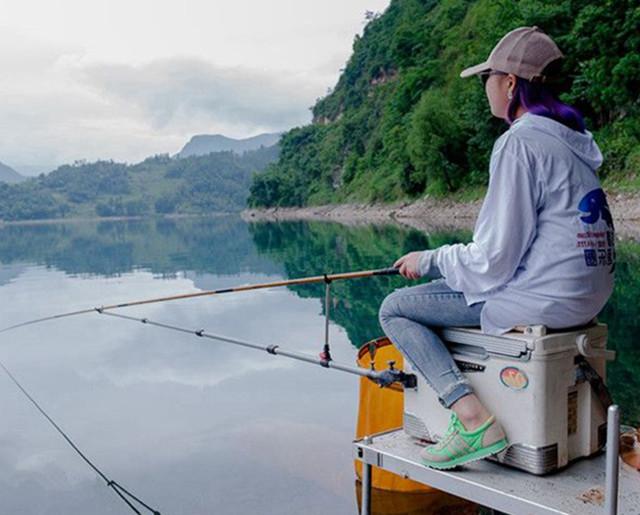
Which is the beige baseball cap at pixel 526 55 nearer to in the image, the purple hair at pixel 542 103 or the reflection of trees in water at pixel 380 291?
the purple hair at pixel 542 103

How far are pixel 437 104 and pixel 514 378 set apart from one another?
49.2 meters

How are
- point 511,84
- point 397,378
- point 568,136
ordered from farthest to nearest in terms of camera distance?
1. point 397,378
2. point 511,84
3. point 568,136

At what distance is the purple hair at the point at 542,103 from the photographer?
278 cm

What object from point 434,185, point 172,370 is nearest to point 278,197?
point 434,185

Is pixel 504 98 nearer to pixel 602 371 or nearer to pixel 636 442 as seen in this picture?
pixel 602 371

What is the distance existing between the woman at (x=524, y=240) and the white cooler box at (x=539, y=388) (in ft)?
0.19

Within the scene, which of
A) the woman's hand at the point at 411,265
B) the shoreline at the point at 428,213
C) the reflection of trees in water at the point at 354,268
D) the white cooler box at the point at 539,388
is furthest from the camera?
the shoreline at the point at 428,213

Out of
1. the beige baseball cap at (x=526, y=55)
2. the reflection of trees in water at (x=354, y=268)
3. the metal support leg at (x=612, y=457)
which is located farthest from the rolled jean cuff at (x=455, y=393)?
the reflection of trees in water at (x=354, y=268)

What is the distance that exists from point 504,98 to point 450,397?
4.07ft

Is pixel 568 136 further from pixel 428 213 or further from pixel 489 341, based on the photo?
pixel 428 213

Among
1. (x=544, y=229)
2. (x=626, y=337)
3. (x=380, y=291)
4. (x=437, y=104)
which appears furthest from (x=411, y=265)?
(x=437, y=104)

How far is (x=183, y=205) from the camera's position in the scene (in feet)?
625

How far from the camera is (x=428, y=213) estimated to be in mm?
49312

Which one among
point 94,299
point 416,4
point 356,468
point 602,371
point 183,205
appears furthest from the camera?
point 183,205
